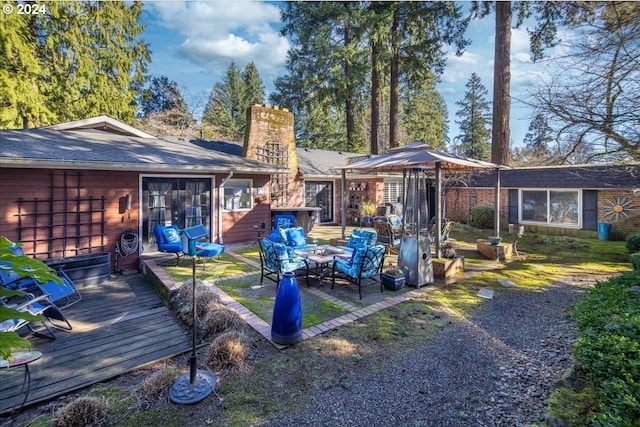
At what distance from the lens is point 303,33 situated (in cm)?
1767

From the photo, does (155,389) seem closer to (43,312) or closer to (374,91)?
(43,312)

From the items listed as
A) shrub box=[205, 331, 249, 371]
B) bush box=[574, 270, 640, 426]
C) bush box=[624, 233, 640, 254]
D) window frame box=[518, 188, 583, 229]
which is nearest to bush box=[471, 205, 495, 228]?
window frame box=[518, 188, 583, 229]

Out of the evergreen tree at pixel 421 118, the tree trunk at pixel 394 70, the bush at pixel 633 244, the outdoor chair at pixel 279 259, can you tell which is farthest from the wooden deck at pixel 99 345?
the evergreen tree at pixel 421 118

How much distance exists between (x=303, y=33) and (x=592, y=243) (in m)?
17.1

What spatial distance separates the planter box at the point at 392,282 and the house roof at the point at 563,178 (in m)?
8.09

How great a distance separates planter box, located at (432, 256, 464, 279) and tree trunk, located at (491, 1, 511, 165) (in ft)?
23.6

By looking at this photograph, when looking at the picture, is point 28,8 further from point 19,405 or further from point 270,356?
point 270,356

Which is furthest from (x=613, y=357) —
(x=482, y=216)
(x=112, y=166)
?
(x=482, y=216)

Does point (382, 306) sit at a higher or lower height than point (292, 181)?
lower

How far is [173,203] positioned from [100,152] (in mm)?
2061

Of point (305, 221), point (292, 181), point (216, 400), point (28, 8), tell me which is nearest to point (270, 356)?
point (216, 400)

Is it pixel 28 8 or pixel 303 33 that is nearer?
pixel 28 8

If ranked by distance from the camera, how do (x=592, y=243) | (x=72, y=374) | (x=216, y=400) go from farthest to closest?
1. (x=592, y=243)
2. (x=72, y=374)
3. (x=216, y=400)

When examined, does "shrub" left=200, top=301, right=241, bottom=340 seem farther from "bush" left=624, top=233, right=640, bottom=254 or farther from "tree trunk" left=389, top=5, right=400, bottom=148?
"tree trunk" left=389, top=5, right=400, bottom=148
